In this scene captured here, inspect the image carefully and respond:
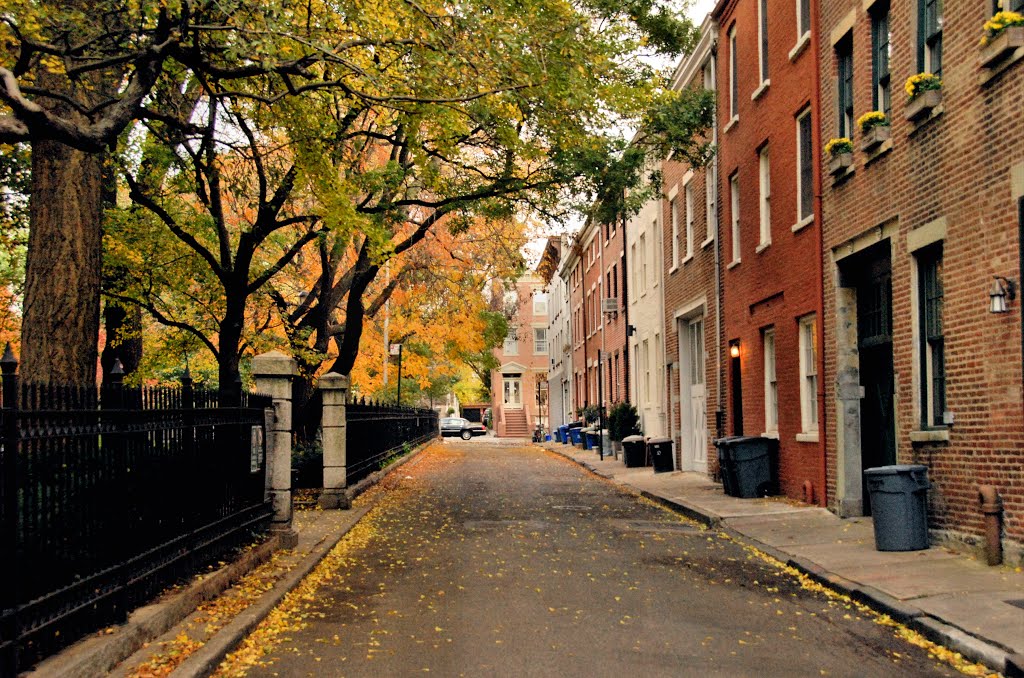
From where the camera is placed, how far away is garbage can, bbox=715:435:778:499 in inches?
695

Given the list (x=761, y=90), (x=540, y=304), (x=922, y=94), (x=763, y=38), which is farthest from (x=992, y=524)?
(x=540, y=304)

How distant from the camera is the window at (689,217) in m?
24.6

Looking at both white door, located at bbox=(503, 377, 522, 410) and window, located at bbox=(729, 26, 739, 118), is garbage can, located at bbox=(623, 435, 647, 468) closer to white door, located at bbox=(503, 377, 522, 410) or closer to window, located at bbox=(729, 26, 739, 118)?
window, located at bbox=(729, 26, 739, 118)

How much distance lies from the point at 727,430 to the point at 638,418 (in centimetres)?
1111

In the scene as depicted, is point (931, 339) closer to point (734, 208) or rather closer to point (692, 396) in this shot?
point (734, 208)

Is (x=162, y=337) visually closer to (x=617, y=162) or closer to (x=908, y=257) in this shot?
(x=617, y=162)

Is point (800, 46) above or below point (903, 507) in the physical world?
above

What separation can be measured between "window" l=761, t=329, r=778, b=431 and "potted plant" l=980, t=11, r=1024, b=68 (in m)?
8.76

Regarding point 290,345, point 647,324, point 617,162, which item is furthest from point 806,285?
point 647,324

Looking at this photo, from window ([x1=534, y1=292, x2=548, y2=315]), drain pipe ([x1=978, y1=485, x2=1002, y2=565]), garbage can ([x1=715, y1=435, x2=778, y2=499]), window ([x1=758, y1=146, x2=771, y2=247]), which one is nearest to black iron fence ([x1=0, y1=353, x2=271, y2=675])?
drain pipe ([x1=978, y1=485, x2=1002, y2=565])

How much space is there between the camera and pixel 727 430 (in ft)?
70.1

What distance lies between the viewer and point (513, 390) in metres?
78.4

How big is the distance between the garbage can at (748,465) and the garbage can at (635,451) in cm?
975

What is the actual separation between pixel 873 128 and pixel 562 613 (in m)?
8.23
